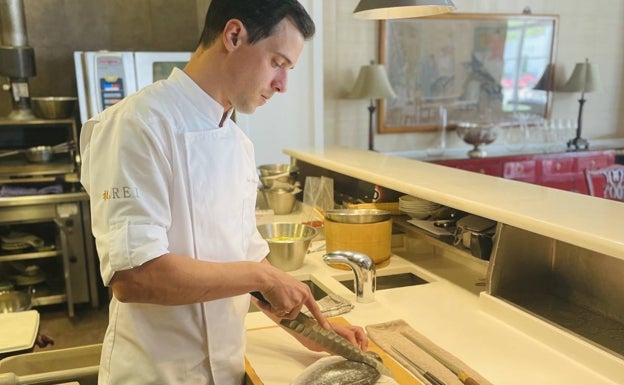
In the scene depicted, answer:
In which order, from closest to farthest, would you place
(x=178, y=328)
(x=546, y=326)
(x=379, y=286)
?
(x=178, y=328) → (x=546, y=326) → (x=379, y=286)

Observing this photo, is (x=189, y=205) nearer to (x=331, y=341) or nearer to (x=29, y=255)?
(x=331, y=341)

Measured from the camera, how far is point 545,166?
439 centimetres

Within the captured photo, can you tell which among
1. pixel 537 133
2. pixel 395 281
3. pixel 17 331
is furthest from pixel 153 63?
pixel 537 133

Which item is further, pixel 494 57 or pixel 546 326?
pixel 494 57

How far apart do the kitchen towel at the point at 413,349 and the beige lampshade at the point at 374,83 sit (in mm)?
2915

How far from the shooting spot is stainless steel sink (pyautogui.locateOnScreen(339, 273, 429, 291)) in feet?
5.86

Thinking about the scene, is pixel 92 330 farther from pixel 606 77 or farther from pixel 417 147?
pixel 606 77

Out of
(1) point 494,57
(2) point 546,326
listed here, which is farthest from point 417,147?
(2) point 546,326

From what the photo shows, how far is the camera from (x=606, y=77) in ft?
17.2

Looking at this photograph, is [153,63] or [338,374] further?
[153,63]

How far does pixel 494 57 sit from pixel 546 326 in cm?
390

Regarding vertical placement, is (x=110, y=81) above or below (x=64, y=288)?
above

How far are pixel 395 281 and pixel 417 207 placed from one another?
0.27m

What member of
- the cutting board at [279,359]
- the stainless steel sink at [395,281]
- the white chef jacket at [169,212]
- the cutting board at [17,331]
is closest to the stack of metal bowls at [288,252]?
the stainless steel sink at [395,281]
